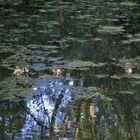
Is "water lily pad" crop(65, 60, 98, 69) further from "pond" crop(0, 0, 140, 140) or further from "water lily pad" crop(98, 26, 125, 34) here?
"water lily pad" crop(98, 26, 125, 34)

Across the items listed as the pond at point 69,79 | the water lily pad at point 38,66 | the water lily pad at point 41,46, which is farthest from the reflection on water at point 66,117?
the water lily pad at point 41,46

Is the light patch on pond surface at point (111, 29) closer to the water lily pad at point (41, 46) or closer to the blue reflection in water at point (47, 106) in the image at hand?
the water lily pad at point (41, 46)

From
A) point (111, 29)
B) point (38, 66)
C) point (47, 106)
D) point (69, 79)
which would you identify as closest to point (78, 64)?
point (38, 66)

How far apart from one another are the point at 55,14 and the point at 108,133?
6.70 metres

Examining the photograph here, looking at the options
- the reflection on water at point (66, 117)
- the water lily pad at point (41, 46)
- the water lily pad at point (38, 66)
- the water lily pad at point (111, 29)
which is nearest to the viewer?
the reflection on water at point (66, 117)

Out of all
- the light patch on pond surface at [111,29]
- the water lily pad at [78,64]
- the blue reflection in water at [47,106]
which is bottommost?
the light patch on pond surface at [111,29]

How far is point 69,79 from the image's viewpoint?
5.39m

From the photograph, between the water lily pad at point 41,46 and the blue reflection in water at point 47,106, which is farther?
the water lily pad at point 41,46

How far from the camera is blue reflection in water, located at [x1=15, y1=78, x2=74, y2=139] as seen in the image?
409 centimetres

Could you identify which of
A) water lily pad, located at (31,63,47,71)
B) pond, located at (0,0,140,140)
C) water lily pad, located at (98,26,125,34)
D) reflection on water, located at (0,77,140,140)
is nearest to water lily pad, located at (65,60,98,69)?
pond, located at (0,0,140,140)

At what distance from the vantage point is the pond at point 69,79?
162 inches

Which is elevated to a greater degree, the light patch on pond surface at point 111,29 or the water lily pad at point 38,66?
the water lily pad at point 38,66

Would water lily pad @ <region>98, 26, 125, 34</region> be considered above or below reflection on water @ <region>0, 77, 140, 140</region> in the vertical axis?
below

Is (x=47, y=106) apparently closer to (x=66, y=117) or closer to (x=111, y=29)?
(x=66, y=117)
